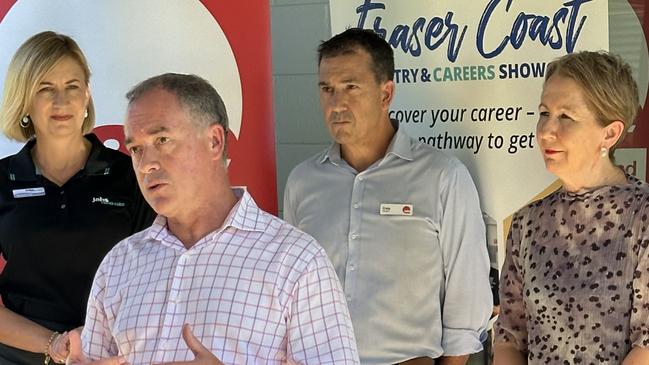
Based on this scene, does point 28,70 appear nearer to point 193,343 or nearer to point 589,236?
point 193,343

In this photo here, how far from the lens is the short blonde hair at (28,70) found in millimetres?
2832

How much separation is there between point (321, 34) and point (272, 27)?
0.67 feet

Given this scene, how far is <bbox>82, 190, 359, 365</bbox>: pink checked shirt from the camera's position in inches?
70.6

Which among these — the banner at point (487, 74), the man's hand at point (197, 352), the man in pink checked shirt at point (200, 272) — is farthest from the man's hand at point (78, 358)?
the banner at point (487, 74)

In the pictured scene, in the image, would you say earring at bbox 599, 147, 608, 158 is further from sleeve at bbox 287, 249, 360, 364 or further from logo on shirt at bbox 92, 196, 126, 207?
logo on shirt at bbox 92, 196, 126, 207

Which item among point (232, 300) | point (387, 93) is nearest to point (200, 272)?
point (232, 300)

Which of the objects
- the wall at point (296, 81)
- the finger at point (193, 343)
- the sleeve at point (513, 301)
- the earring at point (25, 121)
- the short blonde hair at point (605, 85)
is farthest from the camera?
the wall at point (296, 81)

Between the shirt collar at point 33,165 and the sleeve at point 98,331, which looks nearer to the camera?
the sleeve at point 98,331

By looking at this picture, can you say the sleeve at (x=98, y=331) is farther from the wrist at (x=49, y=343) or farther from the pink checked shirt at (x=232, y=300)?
the wrist at (x=49, y=343)

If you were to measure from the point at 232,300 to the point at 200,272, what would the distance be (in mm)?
107

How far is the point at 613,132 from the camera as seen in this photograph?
2059 millimetres

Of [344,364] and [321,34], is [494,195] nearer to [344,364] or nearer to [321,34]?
[321,34]

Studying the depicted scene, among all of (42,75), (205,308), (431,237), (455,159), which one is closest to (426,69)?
(455,159)

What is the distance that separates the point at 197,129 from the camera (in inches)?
76.4
